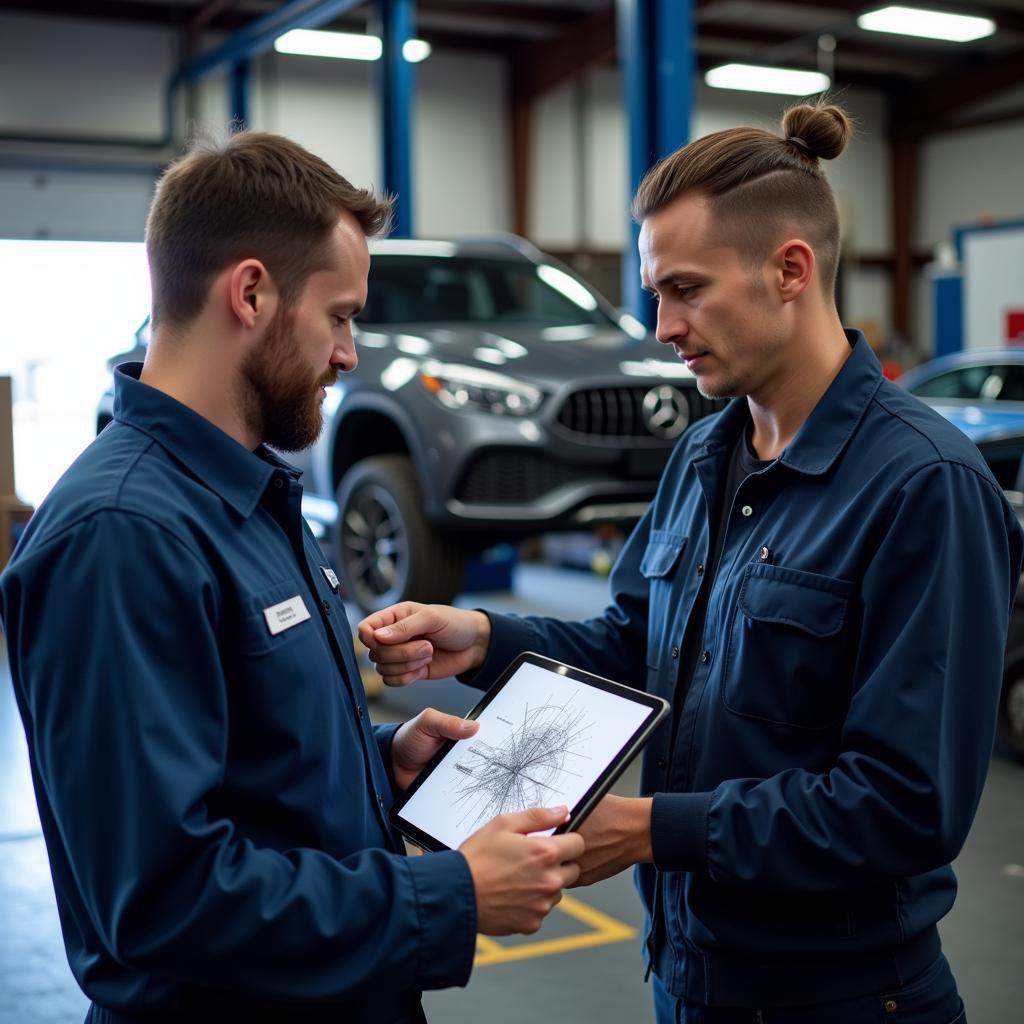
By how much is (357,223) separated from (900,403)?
0.70m

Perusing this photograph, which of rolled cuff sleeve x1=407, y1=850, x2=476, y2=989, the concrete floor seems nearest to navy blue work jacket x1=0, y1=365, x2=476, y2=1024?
rolled cuff sleeve x1=407, y1=850, x2=476, y2=989

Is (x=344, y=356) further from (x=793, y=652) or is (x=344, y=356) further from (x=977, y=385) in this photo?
(x=977, y=385)

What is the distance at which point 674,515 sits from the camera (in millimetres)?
1923

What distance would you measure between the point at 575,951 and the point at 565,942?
0.06m

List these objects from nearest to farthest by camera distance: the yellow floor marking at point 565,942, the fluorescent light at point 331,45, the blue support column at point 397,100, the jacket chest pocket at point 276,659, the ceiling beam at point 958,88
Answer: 1. the jacket chest pocket at point 276,659
2. the yellow floor marking at point 565,942
3. the blue support column at point 397,100
4. the fluorescent light at point 331,45
5. the ceiling beam at point 958,88

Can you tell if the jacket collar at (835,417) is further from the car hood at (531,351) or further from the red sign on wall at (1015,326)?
the red sign on wall at (1015,326)

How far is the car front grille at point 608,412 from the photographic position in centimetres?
555

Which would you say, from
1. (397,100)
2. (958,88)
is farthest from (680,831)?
(958,88)

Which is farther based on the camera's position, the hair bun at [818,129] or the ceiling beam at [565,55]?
the ceiling beam at [565,55]

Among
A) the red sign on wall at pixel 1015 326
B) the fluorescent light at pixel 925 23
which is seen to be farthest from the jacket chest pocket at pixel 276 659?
the fluorescent light at pixel 925 23

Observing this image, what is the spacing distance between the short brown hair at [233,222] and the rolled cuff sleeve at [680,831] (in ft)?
2.38

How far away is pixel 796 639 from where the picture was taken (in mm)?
1557

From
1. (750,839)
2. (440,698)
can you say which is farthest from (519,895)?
(440,698)

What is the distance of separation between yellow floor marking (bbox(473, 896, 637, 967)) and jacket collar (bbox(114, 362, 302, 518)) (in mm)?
2177
